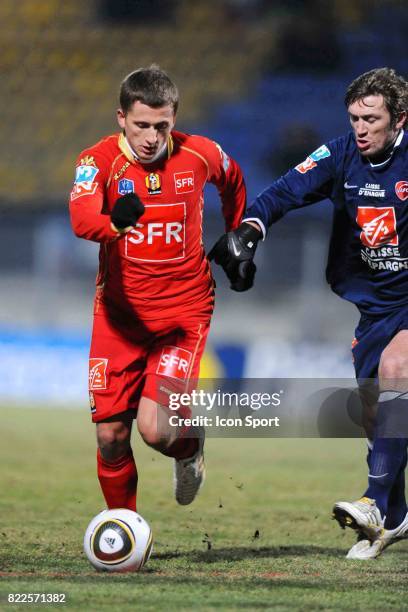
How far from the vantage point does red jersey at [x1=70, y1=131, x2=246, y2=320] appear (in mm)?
4855

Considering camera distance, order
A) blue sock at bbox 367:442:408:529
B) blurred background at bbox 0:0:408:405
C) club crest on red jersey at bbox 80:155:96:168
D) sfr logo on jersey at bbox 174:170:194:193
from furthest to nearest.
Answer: blurred background at bbox 0:0:408:405 < blue sock at bbox 367:442:408:529 < sfr logo on jersey at bbox 174:170:194:193 < club crest on red jersey at bbox 80:155:96:168

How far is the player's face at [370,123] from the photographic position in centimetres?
475

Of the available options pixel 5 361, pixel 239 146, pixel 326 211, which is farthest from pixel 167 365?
pixel 239 146

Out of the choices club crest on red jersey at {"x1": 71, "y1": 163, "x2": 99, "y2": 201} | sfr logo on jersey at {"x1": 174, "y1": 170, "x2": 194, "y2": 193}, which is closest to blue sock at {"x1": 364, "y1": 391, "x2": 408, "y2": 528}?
sfr logo on jersey at {"x1": 174, "y1": 170, "x2": 194, "y2": 193}

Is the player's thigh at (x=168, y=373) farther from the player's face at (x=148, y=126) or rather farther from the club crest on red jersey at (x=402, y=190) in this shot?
the club crest on red jersey at (x=402, y=190)

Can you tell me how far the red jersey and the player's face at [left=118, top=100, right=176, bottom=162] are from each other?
0.44ft

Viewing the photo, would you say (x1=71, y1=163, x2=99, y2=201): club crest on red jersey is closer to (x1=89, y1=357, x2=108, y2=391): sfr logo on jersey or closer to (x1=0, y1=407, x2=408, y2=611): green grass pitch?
(x1=89, y1=357, x2=108, y2=391): sfr logo on jersey

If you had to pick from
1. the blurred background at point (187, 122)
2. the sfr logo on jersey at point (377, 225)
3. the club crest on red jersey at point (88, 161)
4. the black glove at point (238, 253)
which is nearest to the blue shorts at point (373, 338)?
the sfr logo on jersey at point (377, 225)

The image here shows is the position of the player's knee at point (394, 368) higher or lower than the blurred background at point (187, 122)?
lower

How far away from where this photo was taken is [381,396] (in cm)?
483

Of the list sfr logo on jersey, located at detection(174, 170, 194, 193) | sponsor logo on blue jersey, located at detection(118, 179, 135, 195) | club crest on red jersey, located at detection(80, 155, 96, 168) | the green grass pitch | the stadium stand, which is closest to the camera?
the green grass pitch

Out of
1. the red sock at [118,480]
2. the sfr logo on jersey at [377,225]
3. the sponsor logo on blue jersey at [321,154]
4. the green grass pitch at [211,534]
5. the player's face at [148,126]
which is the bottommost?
the green grass pitch at [211,534]

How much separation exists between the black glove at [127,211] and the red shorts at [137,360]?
793 mm

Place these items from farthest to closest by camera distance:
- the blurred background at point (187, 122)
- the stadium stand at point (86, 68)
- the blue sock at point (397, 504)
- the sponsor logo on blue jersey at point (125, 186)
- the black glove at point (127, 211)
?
1. the stadium stand at point (86, 68)
2. the blurred background at point (187, 122)
3. the blue sock at point (397, 504)
4. the sponsor logo on blue jersey at point (125, 186)
5. the black glove at point (127, 211)
